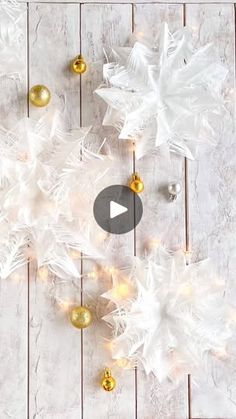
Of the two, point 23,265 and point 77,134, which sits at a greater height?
point 77,134

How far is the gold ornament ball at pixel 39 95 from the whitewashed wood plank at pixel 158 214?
25cm

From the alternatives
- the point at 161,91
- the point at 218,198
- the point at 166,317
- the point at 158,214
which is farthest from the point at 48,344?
the point at 161,91

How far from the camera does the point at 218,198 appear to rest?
1.36 metres

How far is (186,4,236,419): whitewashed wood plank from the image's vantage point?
135cm

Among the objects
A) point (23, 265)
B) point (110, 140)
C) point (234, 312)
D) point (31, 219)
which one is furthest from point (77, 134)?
point (234, 312)

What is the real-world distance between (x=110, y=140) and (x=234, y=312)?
47cm

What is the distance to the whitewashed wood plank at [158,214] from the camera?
4.39 ft

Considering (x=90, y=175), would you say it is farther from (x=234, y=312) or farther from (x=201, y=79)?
(x=234, y=312)

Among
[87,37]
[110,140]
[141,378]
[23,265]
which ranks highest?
[87,37]

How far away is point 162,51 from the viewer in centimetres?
129

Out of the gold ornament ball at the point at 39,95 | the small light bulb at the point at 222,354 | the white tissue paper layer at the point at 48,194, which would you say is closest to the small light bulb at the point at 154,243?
the white tissue paper layer at the point at 48,194

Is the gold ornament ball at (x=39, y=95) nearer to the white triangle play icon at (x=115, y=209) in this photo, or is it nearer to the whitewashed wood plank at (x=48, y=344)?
the whitewashed wood plank at (x=48, y=344)

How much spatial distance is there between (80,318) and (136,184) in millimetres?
317

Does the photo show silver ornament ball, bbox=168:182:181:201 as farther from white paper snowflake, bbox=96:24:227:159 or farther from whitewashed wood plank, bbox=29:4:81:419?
whitewashed wood plank, bbox=29:4:81:419
